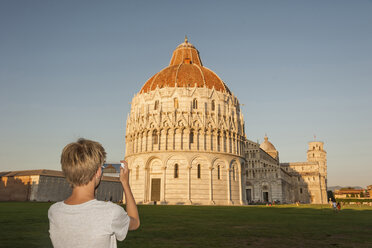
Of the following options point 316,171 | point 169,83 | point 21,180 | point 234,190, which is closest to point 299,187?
point 316,171

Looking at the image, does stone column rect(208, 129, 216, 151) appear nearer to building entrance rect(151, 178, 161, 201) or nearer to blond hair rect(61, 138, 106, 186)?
building entrance rect(151, 178, 161, 201)

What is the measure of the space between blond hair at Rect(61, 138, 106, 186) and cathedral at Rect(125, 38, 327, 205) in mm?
45427

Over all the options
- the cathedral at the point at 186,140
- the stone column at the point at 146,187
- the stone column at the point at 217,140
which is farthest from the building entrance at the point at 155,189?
the stone column at the point at 217,140

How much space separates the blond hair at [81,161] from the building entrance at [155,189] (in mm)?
47602

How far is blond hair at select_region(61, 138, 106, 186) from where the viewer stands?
2.96 m

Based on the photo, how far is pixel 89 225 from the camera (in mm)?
2799

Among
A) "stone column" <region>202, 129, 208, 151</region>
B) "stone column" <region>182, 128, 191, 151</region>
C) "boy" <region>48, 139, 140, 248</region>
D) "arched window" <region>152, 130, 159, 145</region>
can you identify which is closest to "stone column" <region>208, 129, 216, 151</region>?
"stone column" <region>202, 129, 208, 151</region>

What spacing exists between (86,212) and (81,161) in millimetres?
484

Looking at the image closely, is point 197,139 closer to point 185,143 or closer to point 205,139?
point 205,139

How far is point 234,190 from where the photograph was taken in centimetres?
5162

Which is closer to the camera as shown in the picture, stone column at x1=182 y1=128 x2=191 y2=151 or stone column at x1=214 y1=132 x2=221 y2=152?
stone column at x1=182 y1=128 x2=191 y2=151

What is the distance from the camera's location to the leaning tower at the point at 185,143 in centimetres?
4850

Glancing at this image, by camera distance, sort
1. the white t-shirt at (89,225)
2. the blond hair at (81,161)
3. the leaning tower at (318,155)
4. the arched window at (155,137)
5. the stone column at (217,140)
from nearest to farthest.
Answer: the white t-shirt at (89,225), the blond hair at (81,161), the stone column at (217,140), the arched window at (155,137), the leaning tower at (318,155)

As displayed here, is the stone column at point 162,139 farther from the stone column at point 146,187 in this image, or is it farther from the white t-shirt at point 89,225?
the white t-shirt at point 89,225
